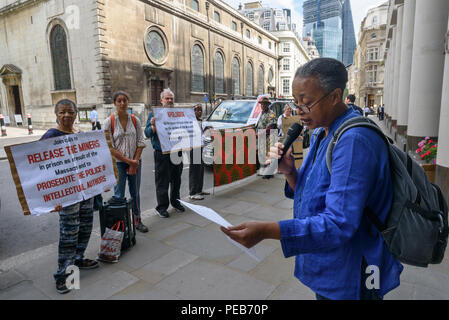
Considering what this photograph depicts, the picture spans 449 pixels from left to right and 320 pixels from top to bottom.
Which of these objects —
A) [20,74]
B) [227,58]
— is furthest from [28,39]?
[227,58]

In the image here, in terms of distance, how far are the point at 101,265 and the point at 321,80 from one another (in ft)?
10.7

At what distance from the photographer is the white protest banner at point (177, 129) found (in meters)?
4.95

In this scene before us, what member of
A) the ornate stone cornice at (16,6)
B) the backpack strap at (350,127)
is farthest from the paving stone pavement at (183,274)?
the ornate stone cornice at (16,6)

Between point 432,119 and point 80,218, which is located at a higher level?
point 432,119

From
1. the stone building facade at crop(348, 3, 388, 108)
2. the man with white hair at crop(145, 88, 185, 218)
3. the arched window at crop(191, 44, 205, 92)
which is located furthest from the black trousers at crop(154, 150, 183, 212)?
the stone building facade at crop(348, 3, 388, 108)

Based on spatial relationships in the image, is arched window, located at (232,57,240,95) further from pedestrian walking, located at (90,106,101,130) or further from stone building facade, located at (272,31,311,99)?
stone building facade, located at (272,31,311,99)

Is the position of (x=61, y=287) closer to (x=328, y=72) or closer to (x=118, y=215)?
(x=118, y=215)

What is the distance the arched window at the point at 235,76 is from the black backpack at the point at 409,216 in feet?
127

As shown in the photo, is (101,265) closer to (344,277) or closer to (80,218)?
(80,218)

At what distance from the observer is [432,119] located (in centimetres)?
768

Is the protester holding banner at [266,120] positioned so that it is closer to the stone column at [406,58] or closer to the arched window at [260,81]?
the stone column at [406,58]

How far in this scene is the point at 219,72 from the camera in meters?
35.6

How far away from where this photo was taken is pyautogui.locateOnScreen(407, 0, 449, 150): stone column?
7453 millimetres

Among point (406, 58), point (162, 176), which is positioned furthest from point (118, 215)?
point (406, 58)
